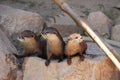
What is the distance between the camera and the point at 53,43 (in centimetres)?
464

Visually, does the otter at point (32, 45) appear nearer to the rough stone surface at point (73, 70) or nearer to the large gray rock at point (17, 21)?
the rough stone surface at point (73, 70)

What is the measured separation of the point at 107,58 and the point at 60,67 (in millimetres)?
477

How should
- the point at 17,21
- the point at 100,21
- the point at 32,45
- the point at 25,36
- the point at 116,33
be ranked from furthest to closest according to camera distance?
the point at 100,21 → the point at 116,33 → the point at 17,21 → the point at 32,45 → the point at 25,36

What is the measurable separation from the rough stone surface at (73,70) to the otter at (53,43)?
0.26 ft

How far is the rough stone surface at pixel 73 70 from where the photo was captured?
462 centimetres

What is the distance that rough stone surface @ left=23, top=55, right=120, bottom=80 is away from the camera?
A: 15.2 feet

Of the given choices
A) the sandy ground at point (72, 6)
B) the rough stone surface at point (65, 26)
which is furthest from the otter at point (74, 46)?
the sandy ground at point (72, 6)

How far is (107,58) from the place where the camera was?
462cm

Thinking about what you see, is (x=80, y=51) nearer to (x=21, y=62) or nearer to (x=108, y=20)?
(x=21, y=62)

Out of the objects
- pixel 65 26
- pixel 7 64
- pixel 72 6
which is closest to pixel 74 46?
pixel 7 64

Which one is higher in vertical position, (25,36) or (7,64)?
(25,36)

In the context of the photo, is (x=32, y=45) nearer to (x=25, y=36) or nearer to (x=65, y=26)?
(x=25, y=36)

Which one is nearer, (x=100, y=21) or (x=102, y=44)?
(x=102, y=44)

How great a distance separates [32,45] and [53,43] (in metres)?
0.28
